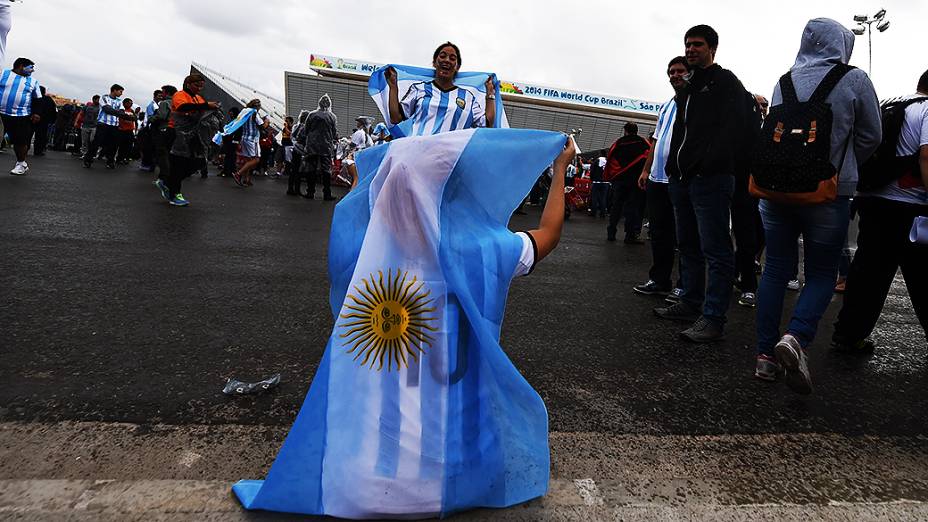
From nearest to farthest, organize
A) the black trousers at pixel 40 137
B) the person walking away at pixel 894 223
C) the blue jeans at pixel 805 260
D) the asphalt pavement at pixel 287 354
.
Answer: the asphalt pavement at pixel 287 354, the blue jeans at pixel 805 260, the person walking away at pixel 894 223, the black trousers at pixel 40 137

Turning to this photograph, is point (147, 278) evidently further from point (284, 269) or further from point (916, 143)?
point (916, 143)

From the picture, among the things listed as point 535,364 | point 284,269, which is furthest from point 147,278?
point 535,364

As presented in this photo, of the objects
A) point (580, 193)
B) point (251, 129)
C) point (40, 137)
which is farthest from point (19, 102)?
point (580, 193)

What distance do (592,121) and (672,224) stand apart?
4671 centimetres

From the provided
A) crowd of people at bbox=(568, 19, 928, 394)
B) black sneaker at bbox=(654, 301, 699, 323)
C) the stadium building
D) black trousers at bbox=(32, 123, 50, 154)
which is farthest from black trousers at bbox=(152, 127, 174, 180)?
the stadium building

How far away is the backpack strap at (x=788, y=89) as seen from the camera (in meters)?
2.97

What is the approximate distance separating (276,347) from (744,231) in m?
3.74

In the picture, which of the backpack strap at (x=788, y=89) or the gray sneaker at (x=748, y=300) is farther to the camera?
the gray sneaker at (x=748, y=300)

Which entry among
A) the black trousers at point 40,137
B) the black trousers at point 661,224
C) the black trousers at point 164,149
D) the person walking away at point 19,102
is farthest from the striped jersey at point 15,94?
the black trousers at point 661,224

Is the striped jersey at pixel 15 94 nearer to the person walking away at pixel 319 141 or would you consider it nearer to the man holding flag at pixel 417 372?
the person walking away at pixel 319 141

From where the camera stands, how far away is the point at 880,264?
3.57 meters

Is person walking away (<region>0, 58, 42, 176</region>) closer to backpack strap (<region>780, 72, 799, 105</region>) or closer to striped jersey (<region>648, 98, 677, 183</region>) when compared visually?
striped jersey (<region>648, 98, 677, 183</region>)

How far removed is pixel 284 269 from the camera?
4871 millimetres

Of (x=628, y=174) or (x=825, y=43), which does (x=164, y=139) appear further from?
(x=825, y=43)
